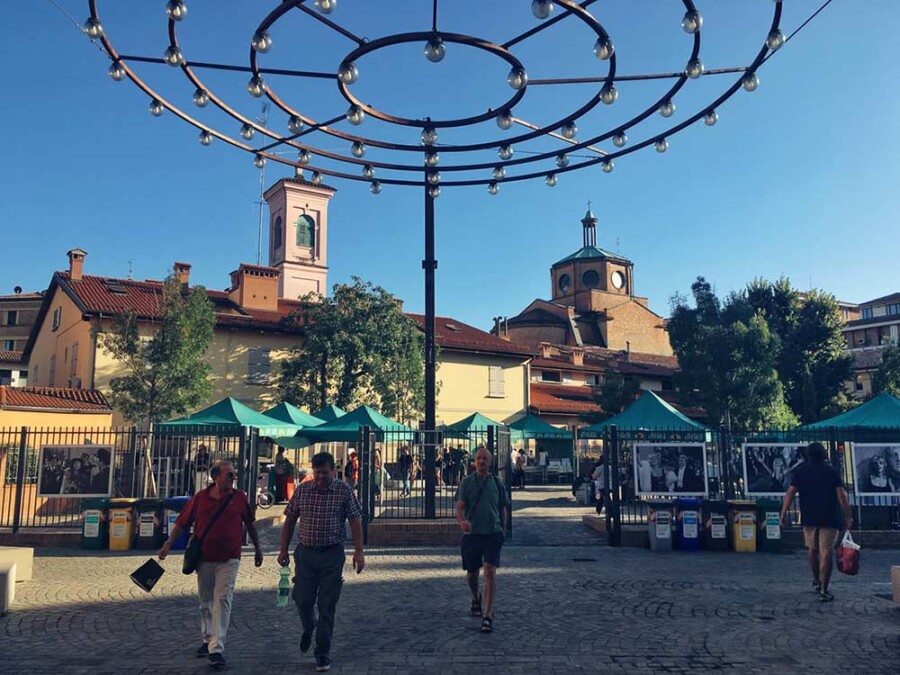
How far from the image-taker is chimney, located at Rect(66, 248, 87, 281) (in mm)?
35281

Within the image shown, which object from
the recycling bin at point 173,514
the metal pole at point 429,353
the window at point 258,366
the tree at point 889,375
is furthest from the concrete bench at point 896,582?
the tree at point 889,375

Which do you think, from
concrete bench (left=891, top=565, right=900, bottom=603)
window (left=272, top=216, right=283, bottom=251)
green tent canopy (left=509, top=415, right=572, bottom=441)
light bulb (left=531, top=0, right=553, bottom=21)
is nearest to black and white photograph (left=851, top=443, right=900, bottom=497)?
concrete bench (left=891, top=565, right=900, bottom=603)

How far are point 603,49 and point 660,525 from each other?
30.5ft

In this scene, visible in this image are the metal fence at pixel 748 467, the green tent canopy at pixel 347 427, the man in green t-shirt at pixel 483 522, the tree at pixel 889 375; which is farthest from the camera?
the tree at pixel 889 375

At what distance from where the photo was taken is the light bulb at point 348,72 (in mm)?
7680

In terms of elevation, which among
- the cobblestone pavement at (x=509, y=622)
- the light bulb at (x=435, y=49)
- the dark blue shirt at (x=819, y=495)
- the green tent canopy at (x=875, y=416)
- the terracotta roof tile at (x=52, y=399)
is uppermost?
the light bulb at (x=435, y=49)

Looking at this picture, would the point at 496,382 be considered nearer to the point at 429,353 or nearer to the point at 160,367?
the point at 160,367

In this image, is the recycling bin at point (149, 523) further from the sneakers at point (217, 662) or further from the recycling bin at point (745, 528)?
the recycling bin at point (745, 528)

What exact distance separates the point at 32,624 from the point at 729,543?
1111 cm

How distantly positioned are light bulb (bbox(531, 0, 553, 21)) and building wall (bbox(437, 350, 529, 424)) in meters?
32.3

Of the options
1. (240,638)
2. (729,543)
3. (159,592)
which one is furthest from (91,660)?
(729,543)

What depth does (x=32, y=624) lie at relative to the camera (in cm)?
812

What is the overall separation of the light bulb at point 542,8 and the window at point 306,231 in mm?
49147

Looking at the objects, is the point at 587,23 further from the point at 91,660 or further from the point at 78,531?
the point at 78,531
